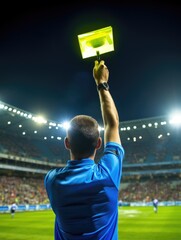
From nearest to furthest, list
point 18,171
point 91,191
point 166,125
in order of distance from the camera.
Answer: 1. point 91,191
2. point 18,171
3. point 166,125

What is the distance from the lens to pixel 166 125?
2427 inches

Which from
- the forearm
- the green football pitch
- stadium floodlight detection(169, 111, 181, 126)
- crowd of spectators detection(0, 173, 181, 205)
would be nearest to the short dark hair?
the forearm

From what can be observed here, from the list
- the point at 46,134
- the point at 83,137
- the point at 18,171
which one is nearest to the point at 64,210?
the point at 83,137

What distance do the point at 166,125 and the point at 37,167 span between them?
29.7m

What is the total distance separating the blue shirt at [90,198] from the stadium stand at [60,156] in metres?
45.8

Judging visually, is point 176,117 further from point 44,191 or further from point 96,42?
point 96,42

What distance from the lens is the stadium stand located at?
52469 millimetres

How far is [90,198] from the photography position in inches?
79.0

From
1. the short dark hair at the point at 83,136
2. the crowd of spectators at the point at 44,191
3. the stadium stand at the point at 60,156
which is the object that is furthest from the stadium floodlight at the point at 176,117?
the short dark hair at the point at 83,136

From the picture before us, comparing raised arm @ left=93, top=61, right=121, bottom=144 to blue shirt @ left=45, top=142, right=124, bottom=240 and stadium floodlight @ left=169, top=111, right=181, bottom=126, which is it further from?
stadium floodlight @ left=169, top=111, right=181, bottom=126

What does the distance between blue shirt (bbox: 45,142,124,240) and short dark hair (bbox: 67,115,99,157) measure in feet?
0.38

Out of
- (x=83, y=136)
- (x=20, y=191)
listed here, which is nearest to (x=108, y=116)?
(x=83, y=136)

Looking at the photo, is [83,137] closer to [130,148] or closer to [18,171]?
[18,171]

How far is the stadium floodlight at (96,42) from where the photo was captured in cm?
286
